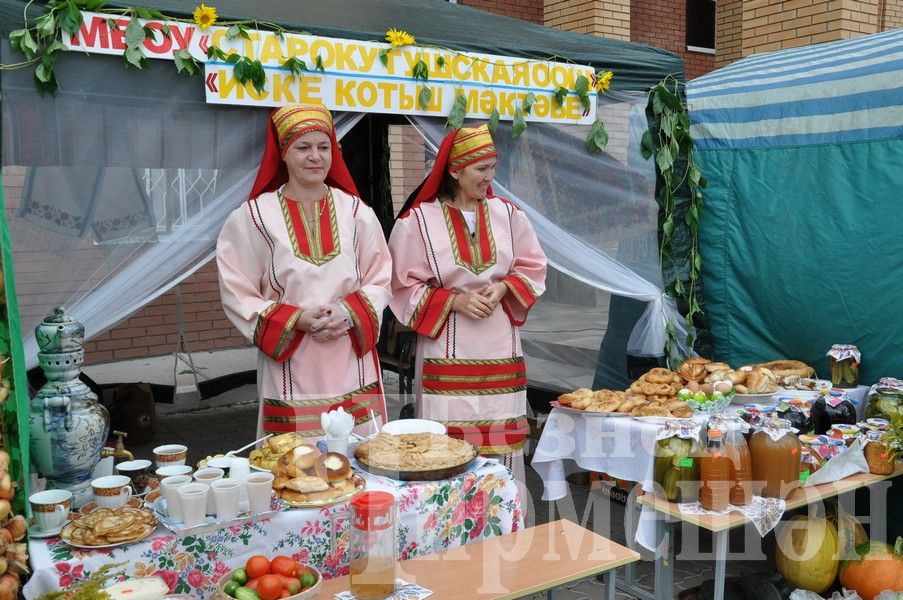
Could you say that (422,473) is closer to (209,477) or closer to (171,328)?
(209,477)

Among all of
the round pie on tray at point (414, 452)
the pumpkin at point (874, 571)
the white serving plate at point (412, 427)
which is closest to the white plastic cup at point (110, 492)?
the round pie on tray at point (414, 452)

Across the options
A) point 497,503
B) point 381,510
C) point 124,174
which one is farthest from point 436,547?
point 124,174

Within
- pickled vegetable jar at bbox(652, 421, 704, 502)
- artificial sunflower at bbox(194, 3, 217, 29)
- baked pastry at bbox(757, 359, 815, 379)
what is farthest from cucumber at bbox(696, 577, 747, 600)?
artificial sunflower at bbox(194, 3, 217, 29)

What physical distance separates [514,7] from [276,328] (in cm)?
765

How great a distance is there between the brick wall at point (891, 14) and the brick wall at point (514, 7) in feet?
12.8

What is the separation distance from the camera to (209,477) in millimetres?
2309

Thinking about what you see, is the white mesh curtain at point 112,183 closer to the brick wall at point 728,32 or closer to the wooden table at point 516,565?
the wooden table at point 516,565

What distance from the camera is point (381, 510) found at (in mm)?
2098

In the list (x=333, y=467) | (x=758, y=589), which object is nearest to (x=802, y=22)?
(x=758, y=589)

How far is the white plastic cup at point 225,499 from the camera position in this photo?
7.12ft

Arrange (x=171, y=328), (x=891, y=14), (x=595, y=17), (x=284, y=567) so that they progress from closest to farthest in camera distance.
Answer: (x=284, y=567), (x=595, y=17), (x=891, y=14), (x=171, y=328)

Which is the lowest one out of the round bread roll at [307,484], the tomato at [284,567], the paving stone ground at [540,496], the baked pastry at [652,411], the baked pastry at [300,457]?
the paving stone ground at [540,496]

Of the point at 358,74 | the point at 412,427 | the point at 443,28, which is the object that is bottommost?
the point at 412,427

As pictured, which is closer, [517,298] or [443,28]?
[517,298]
